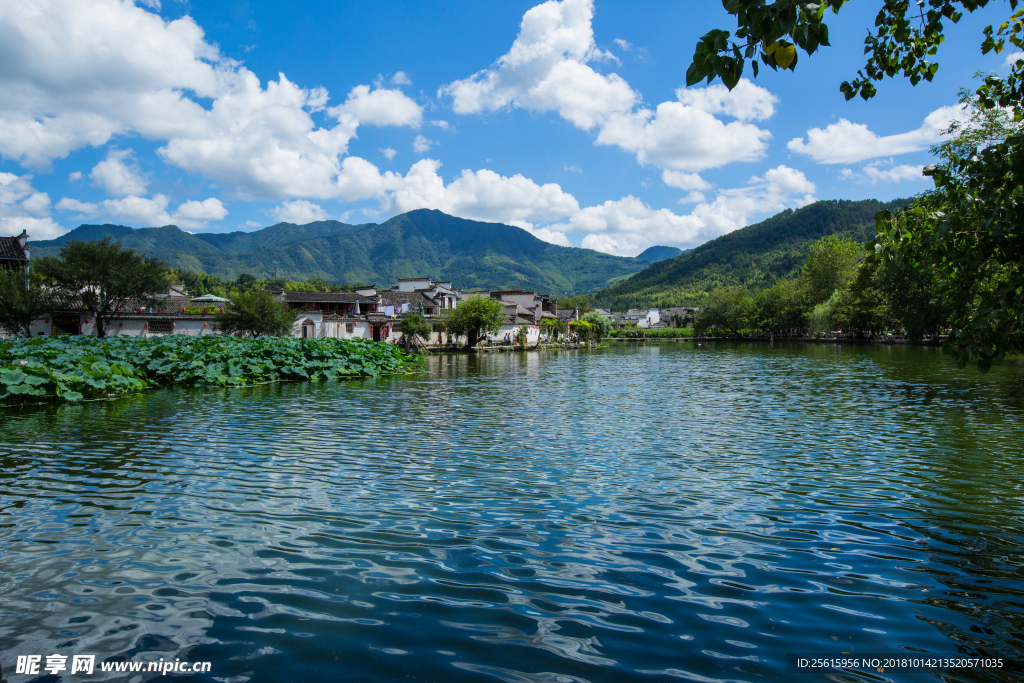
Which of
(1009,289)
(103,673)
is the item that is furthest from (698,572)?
(103,673)

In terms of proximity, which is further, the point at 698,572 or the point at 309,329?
the point at 309,329

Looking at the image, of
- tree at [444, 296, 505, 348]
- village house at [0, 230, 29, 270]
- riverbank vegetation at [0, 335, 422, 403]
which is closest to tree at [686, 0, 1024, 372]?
riverbank vegetation at [0, 335, 422, 403]

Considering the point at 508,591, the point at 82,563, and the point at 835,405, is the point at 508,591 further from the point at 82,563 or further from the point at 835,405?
the point at 835,405

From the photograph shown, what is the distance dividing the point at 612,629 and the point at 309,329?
5442 cm

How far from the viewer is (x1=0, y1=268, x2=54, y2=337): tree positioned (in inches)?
1463

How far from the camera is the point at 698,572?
5.75 meters

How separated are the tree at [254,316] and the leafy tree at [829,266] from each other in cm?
8898

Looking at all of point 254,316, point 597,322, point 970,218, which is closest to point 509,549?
point 970,218

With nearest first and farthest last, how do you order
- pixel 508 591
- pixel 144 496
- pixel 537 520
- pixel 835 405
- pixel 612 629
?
pixel 612 629
pixel 508 591
pixel 537 520
pixel 144 496
pixel 835 405

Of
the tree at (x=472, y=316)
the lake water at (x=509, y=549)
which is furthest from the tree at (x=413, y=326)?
the lake water at (x=509, y=549)

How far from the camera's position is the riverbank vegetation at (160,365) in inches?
676

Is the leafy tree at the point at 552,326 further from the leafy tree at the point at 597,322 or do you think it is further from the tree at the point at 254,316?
the tree at the point at 254,316

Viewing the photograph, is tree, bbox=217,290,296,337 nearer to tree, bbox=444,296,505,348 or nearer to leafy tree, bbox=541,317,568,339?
tree, bbox=444,296,505,348

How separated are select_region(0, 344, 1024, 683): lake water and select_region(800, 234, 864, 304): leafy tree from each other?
94863mm
